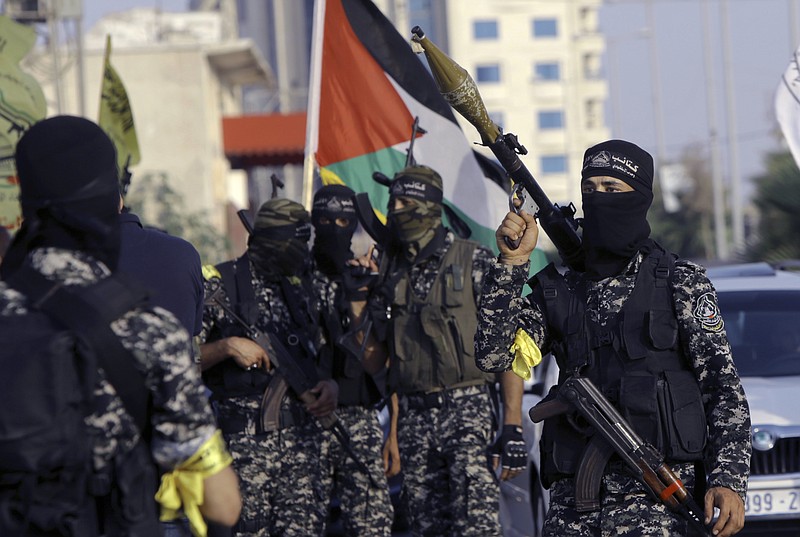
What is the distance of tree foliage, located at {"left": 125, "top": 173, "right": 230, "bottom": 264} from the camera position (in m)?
28.7

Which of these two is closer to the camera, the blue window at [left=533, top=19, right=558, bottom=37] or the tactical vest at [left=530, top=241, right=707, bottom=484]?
the tactical vest at [left=530, top=241, right=707, bottom=484]

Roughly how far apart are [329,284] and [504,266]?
8.29ft

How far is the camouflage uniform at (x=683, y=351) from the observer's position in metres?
4.39

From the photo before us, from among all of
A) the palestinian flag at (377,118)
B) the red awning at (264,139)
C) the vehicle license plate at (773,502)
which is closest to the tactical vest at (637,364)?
the vehicle license plate at (773,502)

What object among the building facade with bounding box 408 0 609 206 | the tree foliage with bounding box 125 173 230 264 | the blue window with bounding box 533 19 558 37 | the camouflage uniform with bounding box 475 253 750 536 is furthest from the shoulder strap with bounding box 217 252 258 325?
the blue window with bounding box 533 19 558 37

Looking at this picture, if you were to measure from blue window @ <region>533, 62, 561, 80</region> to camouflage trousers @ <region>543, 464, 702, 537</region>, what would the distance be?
84590 millimetres

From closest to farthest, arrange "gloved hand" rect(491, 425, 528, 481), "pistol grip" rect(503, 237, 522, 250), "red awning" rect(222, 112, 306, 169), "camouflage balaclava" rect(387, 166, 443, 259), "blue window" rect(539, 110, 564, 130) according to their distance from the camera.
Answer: "pistol grip" rect(503, 237, 522, 250) → "gloved hand" rect(491, 425, 528, 481) → "camouflage balaclava" rect(387, 166, 443, 259) → "red awning" rect(222, 112, 306, 169) → "blue window" rect(539, 110, 564, 130)

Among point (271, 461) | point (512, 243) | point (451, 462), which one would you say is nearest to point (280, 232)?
point (271, 461)

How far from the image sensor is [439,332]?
21.3 feet

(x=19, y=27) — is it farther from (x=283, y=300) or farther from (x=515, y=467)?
(x=515, y=467)

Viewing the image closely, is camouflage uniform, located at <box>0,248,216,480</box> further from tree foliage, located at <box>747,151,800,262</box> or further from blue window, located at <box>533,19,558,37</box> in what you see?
blue window, located at <box>533,19,558,37</box>

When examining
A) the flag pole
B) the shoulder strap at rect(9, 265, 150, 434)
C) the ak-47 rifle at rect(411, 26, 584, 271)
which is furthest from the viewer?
the flag pole

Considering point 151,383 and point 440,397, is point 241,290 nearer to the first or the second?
point 440,397

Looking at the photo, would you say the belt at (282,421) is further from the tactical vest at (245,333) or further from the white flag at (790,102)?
the white flag at (790,102)
